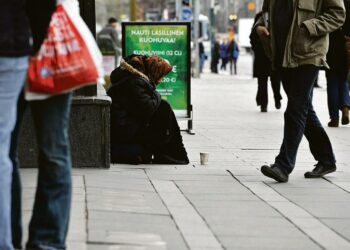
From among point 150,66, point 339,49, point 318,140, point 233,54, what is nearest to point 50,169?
point 318,140

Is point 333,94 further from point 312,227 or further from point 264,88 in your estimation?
point 312,227

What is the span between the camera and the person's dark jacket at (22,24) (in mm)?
4602

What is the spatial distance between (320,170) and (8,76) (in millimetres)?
4533

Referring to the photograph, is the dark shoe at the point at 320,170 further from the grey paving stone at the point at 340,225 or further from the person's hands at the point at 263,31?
the grey paving stone at the point at 340,225

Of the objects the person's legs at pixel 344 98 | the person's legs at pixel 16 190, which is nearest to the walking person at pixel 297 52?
the person's legs at pixel 16 190

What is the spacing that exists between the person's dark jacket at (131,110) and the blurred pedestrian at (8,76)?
179 inches

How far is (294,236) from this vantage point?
19.8 feet

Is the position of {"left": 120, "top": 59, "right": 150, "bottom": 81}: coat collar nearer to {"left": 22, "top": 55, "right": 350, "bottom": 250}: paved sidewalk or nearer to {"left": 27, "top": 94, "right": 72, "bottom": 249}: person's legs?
{"left": 22, "top": 55, "right": 350, "bottom": 250}: paved sidewalk

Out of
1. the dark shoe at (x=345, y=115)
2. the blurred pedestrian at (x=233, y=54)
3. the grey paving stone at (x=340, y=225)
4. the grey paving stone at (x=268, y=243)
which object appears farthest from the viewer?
the blurred pedestrian at (x=233, y=54)

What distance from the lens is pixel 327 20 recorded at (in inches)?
323

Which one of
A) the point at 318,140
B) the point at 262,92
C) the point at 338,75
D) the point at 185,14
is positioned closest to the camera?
the point at 318,140

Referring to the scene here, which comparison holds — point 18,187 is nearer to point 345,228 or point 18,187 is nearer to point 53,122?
point 53,122

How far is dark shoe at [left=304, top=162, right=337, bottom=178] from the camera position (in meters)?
8.64

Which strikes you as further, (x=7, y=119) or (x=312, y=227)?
(x=312, y=227)
